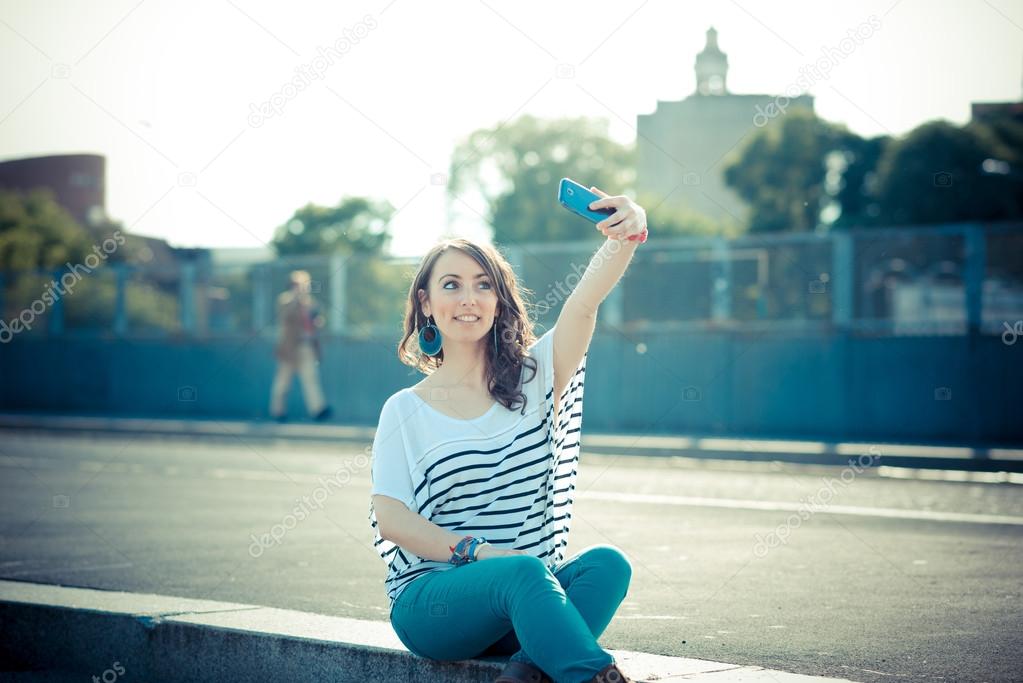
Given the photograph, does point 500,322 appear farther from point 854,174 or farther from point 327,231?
point 327,231

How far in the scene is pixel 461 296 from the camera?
3871 millimetres

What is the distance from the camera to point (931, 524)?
841cm

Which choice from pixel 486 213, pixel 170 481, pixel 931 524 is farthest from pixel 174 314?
pixel 486 213

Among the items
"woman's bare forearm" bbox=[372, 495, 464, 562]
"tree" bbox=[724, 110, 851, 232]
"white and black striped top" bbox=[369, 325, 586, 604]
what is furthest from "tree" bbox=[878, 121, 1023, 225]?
"woman's bare forearm" bbox=[372, 495, 464, 562]

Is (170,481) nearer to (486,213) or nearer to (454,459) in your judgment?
(454,459)

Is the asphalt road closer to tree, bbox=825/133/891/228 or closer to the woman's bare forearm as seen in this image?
the woman's bare forearm

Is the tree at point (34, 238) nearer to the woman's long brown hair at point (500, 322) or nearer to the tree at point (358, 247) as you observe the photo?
the tree at point (358, 247)

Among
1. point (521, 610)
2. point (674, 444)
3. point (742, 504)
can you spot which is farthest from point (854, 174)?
point (521, 610)

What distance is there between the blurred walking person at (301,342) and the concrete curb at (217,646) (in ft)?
43.5

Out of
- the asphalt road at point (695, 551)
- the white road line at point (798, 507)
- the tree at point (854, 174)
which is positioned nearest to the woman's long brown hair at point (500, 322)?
the asphalt road at point (695, 551)

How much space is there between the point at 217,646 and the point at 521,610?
1448mm

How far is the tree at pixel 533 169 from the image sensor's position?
210ft

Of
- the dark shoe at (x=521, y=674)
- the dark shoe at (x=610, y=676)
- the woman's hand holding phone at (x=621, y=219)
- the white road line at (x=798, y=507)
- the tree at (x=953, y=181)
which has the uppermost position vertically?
the tree at (x=953, y=181)

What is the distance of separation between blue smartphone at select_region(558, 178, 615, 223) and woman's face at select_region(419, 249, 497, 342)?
383mm
